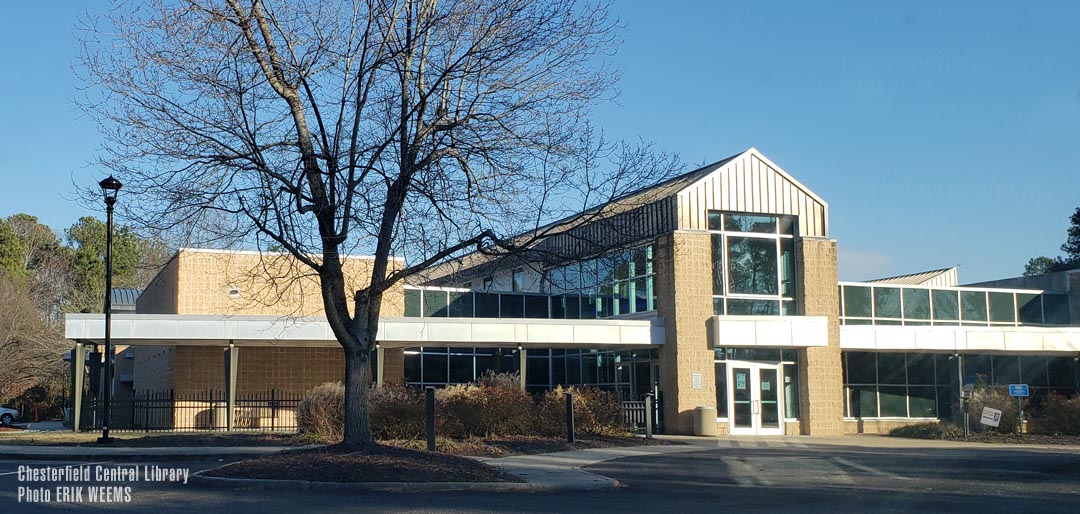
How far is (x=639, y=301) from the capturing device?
108 feet

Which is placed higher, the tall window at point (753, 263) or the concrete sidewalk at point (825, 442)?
the tall window at point (753, 263)

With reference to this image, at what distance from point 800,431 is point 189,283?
20.0 meters

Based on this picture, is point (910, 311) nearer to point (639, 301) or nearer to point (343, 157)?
point (639, 301)

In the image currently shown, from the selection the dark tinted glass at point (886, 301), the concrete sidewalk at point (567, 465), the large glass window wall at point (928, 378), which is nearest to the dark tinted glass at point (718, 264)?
the large glass window wall at point (928, 378)

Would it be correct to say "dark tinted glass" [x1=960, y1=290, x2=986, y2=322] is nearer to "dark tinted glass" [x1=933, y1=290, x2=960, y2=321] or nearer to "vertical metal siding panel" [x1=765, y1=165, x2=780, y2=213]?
"dark tinted glass" [x1=933, y1=290, x2=960, y2=321]

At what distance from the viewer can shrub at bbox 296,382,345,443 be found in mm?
23531

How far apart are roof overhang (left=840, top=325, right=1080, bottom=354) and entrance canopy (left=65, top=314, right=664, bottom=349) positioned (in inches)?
268

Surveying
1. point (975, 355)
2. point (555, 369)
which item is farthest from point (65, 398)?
point (975, 355)

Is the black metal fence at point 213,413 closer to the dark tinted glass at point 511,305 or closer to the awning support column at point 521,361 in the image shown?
the awning support column at point 521,361

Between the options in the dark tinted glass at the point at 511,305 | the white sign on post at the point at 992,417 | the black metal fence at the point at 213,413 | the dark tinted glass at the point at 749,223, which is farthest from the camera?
the dark tinted glass at the point at 511,305

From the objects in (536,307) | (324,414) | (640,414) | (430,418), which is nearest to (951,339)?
(640,414)

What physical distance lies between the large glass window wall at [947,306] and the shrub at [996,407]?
464cm

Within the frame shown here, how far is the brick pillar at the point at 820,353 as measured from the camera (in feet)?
104

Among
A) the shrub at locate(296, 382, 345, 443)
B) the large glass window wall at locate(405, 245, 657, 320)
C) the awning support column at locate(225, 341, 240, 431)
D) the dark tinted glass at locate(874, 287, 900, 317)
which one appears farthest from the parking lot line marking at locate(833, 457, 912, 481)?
the awning support column at locate(225, 341, 240, 431)
